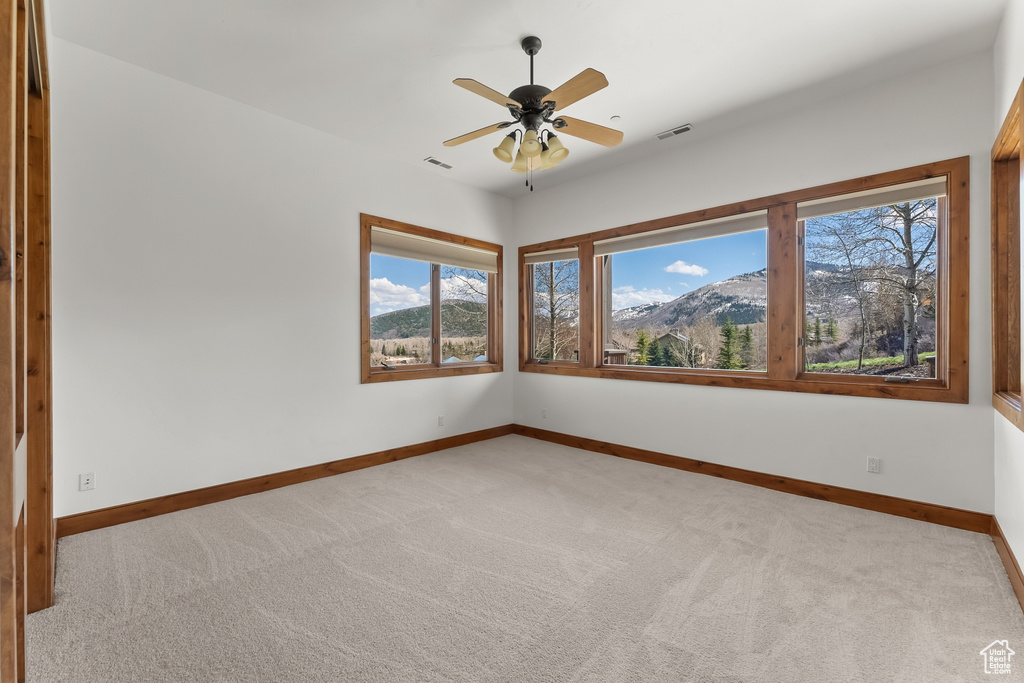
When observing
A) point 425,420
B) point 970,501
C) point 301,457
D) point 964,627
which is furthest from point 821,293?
point 301,457

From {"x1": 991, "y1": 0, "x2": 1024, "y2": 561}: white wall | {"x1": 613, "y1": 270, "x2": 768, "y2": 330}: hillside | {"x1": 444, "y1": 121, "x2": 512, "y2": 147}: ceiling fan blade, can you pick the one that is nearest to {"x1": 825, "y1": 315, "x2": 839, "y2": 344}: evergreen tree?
{"x1": 613, "y1": 270, "x2": 768, "y2": 330}: hillside

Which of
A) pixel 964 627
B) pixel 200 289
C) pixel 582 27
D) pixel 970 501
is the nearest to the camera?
pixel 964 627

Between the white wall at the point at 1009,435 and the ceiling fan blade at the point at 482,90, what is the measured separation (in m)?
2.33

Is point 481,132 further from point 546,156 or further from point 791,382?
point 791,382

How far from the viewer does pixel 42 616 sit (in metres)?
1.96

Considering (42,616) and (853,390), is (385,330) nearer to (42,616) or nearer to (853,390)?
(42,616)

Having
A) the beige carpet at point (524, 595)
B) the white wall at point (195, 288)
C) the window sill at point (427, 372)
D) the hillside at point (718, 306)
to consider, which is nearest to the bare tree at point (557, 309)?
the window sill at point (427, 372)

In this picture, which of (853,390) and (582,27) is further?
(853,390)

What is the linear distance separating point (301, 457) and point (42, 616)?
1.85 metres

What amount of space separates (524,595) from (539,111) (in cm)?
246

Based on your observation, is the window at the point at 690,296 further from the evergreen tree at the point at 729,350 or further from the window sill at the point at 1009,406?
the window sill at the point at 1009,406

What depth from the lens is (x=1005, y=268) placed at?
2666 millimetres

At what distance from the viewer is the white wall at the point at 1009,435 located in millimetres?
2145

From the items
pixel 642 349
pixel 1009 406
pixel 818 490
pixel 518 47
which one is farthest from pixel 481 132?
pixel 818 490
